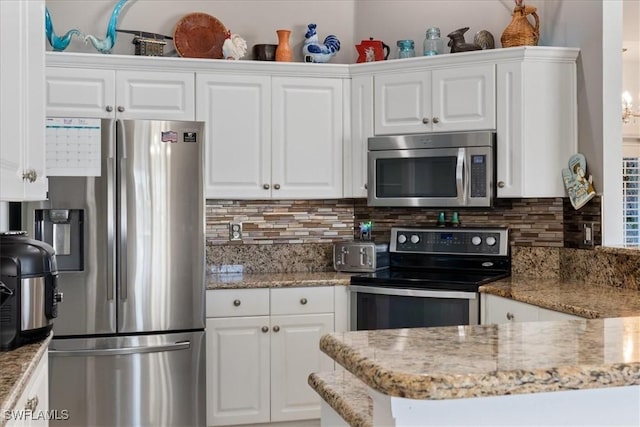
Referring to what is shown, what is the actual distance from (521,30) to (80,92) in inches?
94.2

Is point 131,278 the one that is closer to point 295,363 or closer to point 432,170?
point 295,363

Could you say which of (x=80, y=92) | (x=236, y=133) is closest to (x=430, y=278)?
(x=236, y=133)

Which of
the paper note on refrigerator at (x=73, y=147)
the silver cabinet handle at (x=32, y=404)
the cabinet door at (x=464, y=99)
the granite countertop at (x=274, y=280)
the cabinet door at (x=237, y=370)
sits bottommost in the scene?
the cabinet door at (x=237, y=370)

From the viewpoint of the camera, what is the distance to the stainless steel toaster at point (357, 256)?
4039 mm

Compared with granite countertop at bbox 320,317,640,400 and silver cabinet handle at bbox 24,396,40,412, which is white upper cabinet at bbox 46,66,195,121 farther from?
granite countertop at bbox 320,317,640,400

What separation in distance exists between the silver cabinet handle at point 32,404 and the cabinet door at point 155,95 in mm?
2126

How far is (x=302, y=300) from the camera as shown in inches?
147

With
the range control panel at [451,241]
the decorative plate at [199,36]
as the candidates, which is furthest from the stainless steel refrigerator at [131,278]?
the range control panel at [451,241]

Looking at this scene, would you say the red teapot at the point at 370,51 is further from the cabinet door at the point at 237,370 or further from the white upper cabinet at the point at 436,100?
the cabinet door at the point at 237,370

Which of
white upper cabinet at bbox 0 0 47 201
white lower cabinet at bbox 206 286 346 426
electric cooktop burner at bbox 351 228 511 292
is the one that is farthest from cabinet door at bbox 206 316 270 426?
white upper cabinet at bbox 0 0 47 201

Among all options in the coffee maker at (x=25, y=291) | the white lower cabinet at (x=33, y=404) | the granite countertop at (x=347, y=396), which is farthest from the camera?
the coffee maker at (x=25, y=291)

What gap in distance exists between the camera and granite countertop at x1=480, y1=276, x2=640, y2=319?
2.66 metres

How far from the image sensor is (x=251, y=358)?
3.70 m

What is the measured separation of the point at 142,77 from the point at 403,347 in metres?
3.03
